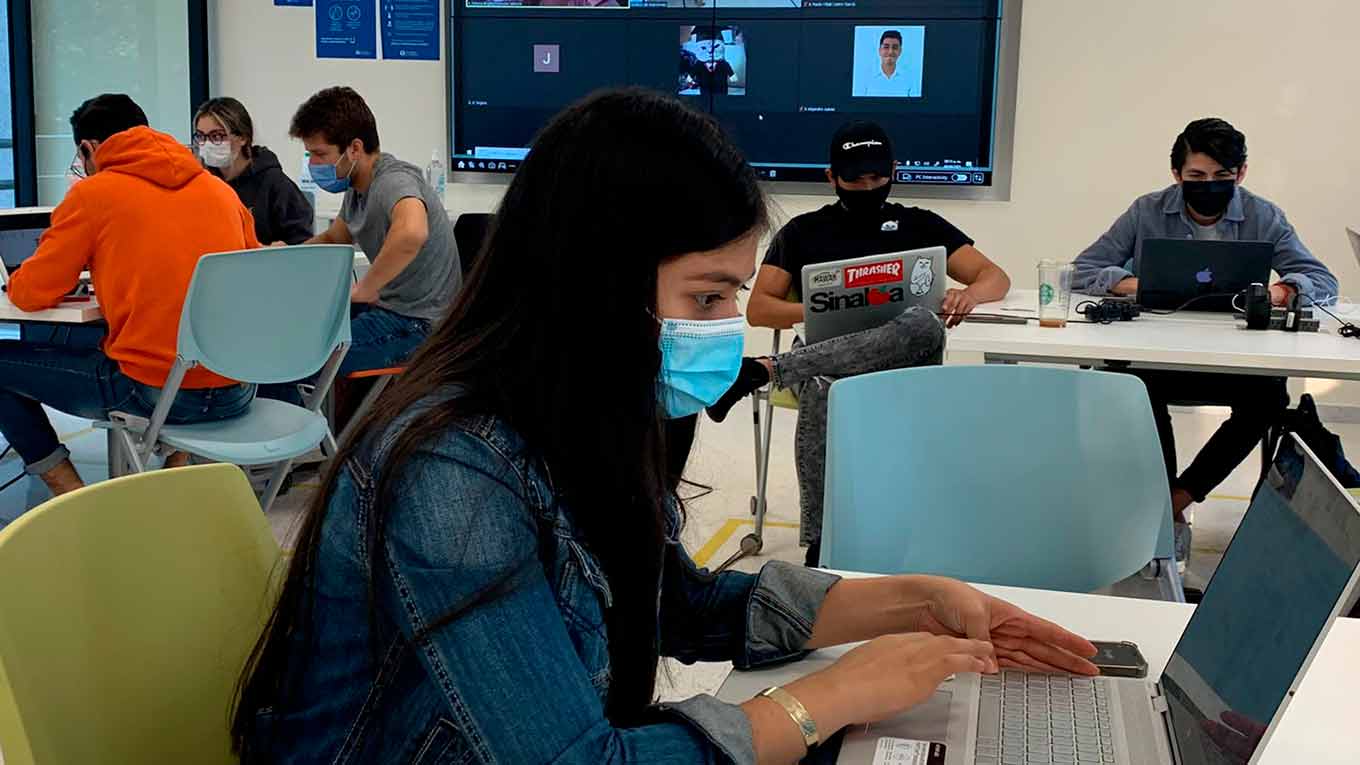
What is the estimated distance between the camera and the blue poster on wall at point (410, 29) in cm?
635

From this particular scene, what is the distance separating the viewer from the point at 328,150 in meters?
4.34

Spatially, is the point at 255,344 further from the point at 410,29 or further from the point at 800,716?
the point at 410,29

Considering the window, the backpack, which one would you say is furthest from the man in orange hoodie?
the window

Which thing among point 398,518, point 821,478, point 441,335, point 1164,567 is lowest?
point 821,478

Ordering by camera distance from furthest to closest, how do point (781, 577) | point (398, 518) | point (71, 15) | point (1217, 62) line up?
1. point (71, 15)
2. point (1217, 62)
3. point (781, 577)
4. point (398, 518)

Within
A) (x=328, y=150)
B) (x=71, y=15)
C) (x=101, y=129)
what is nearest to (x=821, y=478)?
(x=328, y=150)

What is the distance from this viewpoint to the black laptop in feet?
11.9

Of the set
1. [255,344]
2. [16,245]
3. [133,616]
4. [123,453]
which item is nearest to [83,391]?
[123,453]

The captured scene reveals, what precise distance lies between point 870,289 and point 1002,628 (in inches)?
80.4

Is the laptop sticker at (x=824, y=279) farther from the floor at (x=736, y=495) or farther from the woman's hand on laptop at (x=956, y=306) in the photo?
the floor at (x=736, y=495)

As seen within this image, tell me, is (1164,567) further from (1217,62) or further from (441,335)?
(1217,62)

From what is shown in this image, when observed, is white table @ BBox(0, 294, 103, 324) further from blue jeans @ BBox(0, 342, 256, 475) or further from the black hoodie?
the black hoodie

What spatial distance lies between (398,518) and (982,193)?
17.1ft

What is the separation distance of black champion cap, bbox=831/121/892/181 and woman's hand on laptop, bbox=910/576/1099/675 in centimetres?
249
